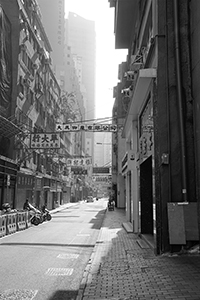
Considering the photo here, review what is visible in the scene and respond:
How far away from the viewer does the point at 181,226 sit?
323 inches

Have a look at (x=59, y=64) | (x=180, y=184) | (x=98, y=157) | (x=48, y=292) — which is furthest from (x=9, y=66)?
(x=98, y=157)

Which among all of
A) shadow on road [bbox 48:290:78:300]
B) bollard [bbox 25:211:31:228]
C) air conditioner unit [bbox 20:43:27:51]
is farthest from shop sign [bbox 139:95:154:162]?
air conditioner unit [bbox 20:43:27:51]

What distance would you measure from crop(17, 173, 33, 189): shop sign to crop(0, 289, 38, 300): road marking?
74.7ft

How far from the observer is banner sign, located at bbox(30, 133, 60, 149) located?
22.6m

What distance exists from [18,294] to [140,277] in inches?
97.3

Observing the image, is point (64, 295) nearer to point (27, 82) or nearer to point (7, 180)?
point (7, 180)

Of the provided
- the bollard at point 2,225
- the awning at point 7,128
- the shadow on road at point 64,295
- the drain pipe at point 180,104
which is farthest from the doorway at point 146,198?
the awning at point 7,128

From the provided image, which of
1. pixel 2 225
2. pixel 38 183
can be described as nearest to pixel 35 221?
pixel 2 225

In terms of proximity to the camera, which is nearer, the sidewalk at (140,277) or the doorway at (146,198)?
the sidewalk at (140,277)

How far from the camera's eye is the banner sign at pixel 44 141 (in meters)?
22.6

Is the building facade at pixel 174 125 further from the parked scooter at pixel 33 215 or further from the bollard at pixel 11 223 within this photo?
the parked scooter at pixel 33 215

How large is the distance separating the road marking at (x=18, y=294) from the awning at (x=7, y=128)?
1635 cm

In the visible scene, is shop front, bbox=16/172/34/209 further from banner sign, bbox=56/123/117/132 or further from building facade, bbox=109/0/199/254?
building facade, bbox=109/0/199/254

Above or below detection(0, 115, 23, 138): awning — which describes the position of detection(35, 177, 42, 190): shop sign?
below
